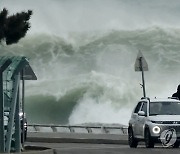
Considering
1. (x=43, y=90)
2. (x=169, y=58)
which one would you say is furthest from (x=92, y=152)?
(x=169, y=58)

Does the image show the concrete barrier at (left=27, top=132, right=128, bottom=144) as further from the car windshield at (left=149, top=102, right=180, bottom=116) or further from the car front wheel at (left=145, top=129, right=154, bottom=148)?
the car front wheel at (left=145, top=129, right=154, bottom=148)

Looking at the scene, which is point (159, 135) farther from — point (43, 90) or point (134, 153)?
point (43, 90)

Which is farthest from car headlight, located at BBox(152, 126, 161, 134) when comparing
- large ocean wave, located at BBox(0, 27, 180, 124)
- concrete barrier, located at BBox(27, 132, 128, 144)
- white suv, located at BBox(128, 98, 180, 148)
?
large ocean wave, located at BBox(0, 27, 180, 124)

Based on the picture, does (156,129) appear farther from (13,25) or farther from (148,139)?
(13,25)

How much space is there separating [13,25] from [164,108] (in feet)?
19.9

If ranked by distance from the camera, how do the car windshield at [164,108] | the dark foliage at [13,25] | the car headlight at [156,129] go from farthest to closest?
the car windshield at [164,108], the car headlight at [156,129], the dark foliage at [13,25]

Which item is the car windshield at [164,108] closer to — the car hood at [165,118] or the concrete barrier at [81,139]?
the car hood at [165,118]

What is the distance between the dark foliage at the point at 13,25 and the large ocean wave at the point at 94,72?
137 feet

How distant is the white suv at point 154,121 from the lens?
26.6 metres

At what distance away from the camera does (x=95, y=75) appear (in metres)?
80.5

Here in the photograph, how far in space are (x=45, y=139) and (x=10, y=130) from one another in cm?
1297

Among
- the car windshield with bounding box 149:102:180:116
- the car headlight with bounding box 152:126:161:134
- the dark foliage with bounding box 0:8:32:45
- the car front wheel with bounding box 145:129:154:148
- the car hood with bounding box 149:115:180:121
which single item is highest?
the dark foliage with bounding box 0:8:32:45

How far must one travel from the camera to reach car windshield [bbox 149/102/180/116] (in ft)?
90.1

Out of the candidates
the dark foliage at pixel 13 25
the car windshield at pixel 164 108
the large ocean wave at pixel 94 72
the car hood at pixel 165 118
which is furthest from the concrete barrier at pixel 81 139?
the large ocean wave at pixel 94 72
